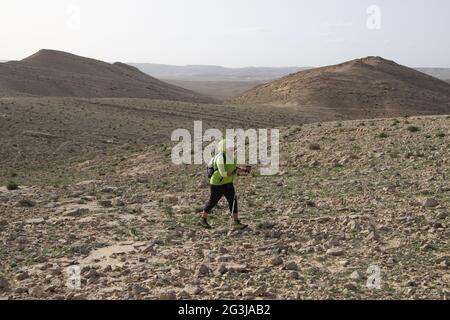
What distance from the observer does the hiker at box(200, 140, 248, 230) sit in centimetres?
949

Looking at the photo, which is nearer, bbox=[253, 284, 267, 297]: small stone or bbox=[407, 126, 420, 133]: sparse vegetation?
bbox=[253, 284, 267, 297]: small stone

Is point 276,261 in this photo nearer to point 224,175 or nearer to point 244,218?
point 224,175

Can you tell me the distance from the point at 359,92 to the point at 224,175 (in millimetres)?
50381

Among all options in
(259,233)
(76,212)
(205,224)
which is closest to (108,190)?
(76,212)

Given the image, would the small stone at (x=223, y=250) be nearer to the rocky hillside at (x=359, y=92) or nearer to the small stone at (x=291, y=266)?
the small stone at (x=291, y=266)

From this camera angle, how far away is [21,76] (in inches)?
2338

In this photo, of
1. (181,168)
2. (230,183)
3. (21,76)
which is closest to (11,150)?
(181,168)

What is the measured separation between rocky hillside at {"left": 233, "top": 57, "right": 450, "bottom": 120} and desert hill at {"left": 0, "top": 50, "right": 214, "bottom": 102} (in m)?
14.8

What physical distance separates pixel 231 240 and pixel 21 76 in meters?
56.6

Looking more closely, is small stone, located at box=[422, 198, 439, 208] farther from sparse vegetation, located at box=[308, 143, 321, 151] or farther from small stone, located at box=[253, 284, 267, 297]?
sparse vegetation, located at box=[308, 143, 321, 151]


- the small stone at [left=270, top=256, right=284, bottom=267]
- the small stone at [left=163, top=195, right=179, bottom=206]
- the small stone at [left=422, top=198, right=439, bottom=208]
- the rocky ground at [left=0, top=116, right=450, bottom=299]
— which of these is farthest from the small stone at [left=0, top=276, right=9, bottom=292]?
the small stone at [left=422, top=198, right=439, bottom=208]

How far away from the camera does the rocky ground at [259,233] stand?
690 centimetres

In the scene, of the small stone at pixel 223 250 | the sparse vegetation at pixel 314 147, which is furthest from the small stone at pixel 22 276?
the sparse vegetation at pixel 314 147

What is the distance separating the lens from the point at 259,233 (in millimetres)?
9352
